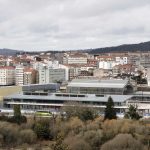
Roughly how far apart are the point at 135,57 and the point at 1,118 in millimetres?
43359

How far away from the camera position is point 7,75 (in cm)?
3978

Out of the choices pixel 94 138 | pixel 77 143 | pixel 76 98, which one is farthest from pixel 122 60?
pixel 77 143

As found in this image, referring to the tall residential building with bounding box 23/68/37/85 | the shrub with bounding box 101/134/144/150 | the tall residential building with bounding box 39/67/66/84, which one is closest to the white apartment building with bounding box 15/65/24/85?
the tall residential building with bounding box 23/68/37/85

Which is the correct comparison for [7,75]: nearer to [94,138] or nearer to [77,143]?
[94,138]

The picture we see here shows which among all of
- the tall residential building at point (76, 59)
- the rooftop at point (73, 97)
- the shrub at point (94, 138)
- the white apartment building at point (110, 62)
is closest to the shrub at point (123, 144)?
the shrub at point (94, 138)

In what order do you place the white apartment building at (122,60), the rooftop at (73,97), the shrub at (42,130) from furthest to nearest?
the white apartment building at (122,60) < the rooftop at (73,97) < the shrub at (42,130)

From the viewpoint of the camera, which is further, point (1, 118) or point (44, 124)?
point (1, 118)

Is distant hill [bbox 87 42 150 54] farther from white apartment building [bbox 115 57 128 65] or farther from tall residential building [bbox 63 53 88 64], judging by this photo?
tall residential building [bbox 63 53 88 64]

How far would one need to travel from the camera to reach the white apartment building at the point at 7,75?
39.5 metres

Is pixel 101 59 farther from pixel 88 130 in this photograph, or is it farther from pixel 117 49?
pixel 88 130

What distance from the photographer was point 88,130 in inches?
611


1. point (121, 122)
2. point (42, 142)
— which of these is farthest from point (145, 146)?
point (42, 142)

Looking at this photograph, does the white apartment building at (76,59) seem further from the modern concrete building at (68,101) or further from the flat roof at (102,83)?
the modern concrete building at (68,101)

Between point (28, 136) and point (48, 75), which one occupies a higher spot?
point (48, 75)
